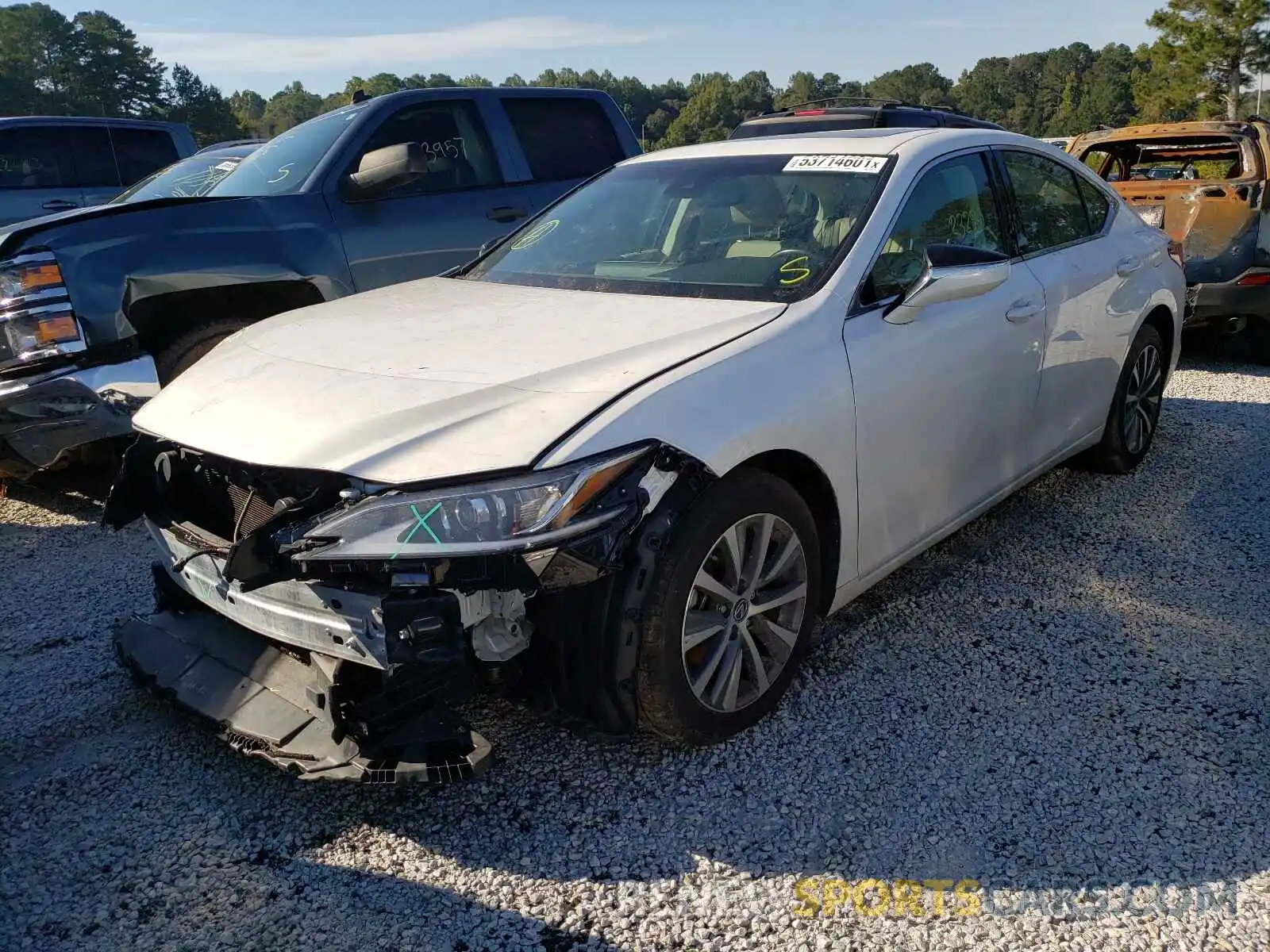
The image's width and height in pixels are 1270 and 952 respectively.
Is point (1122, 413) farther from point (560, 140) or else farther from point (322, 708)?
point (322, 708)

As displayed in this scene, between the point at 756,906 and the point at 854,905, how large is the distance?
22 centimetres

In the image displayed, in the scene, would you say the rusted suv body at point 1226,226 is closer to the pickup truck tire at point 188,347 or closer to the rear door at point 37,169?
the pickup truck tire at point 188,347

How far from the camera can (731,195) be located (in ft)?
12.0

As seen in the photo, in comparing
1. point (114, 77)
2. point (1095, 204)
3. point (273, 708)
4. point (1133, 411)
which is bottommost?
point (1133, 411)

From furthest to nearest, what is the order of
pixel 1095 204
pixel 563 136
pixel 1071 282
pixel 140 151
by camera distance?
pixel 140 151 → pixel 563 136 → pixel 1095 204 → pixel 1071 282

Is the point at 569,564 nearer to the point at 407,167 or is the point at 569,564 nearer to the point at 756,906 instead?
the point at 756,906

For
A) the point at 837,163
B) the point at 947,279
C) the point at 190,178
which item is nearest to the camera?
the point at 947,279

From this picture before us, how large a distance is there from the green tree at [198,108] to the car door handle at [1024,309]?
3278 inches

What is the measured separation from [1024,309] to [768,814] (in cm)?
221

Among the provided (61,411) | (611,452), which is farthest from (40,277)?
(611,452)

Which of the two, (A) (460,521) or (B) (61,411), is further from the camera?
(B) (61,411)

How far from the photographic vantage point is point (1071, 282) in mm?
4141

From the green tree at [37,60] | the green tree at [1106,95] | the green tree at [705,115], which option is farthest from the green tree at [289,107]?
the green tree at [1106,95]

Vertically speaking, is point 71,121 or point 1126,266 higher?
point 71,121
